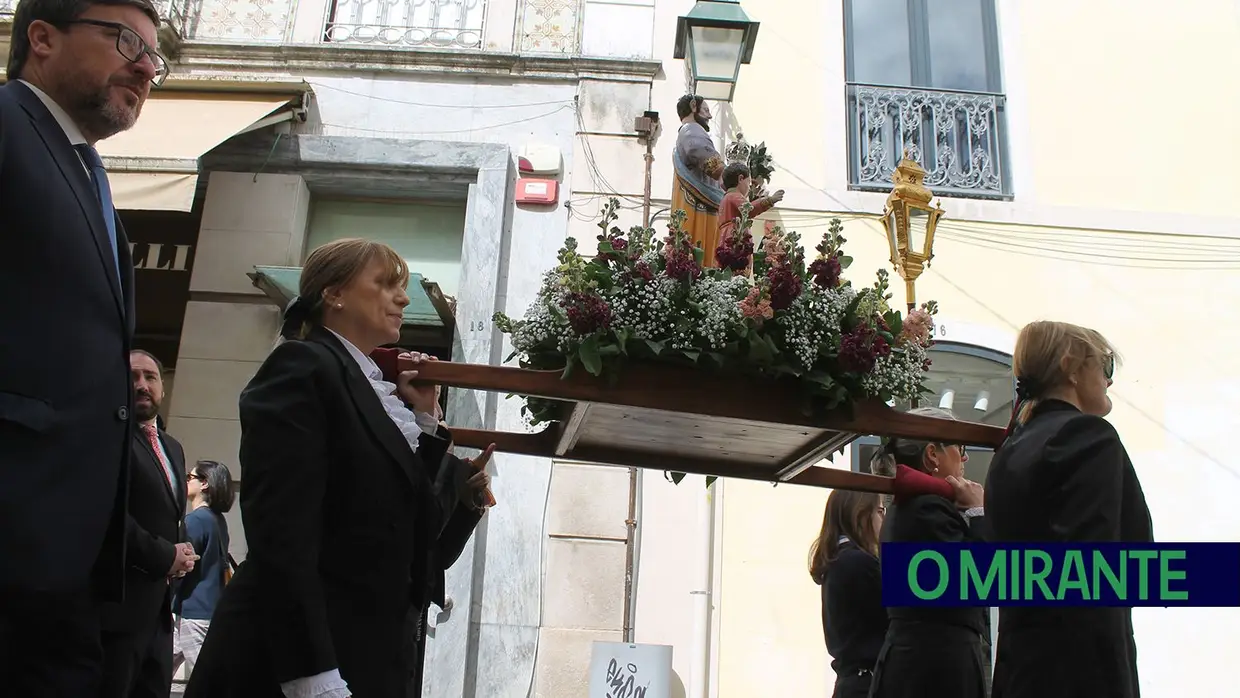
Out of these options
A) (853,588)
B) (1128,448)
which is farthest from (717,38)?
(1128,448)

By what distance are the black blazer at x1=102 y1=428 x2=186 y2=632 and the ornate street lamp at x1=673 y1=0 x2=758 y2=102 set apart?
4.29 metres

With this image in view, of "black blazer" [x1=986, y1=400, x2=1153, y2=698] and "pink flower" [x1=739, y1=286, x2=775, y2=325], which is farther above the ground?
"pink flower" [x1=739, y1=286, x2=775, y2=325]

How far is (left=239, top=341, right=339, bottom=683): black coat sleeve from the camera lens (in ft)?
6.56

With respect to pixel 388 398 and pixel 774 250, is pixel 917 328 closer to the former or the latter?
pixel 774 250

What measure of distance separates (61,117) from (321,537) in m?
0.98

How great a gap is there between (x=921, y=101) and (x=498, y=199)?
11.7ft

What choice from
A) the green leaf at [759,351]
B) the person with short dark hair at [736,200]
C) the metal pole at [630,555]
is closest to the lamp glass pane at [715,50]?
the metal pole at [630,555]

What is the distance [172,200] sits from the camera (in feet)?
22.5

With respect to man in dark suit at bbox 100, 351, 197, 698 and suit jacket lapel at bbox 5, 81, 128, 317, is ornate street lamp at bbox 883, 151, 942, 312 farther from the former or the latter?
suit jacket lapel at bbox 5, 81, 128, 317

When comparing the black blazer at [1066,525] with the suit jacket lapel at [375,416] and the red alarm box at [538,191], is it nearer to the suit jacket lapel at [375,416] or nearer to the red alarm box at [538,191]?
the suit jacket lapel at [375,416]

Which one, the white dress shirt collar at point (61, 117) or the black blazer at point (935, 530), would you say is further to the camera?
→ the black blazer at point (935, 530)

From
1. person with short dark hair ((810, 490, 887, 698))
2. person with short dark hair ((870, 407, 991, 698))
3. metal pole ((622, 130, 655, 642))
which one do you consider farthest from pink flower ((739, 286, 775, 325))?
metal pole ((622, 130, 655, 642))

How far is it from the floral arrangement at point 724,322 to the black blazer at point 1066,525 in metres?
0.41

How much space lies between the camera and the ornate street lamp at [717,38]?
6461 millimetres
